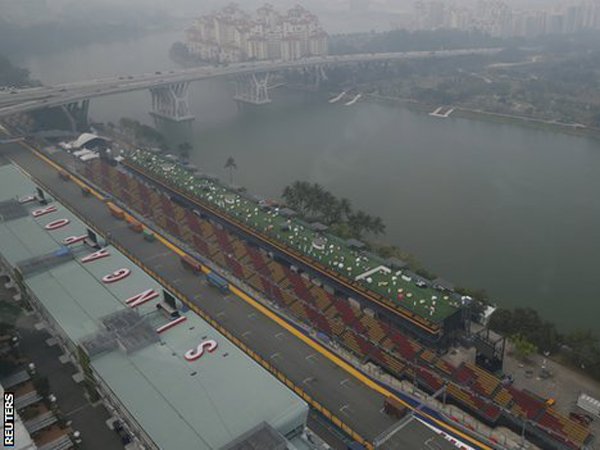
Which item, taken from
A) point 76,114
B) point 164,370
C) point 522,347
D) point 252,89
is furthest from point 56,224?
point 252,89

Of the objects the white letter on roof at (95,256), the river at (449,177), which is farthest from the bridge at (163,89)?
the white letter on roof at (95,256)

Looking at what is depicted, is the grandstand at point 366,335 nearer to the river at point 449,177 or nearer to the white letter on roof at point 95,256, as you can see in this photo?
the white letter on roof at point 95,256

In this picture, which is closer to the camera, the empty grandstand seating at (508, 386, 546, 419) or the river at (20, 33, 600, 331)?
the empty grandstand seating at (508, 386, 546, 419)

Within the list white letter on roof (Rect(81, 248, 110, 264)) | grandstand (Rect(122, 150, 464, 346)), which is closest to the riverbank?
grandstand (Rect(122, 150, 464, 346))

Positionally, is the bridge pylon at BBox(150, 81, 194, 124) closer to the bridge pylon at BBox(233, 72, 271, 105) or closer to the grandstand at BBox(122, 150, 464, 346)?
the bridge pylon at BBox(233, 72, 271, 105)

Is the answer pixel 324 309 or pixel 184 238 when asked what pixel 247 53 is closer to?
pixel 184 238

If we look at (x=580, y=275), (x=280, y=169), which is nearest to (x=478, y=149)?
(x=280, y=169)

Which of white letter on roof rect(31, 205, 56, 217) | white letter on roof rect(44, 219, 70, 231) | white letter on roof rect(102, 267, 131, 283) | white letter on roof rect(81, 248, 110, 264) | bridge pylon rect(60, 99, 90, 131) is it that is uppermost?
bridge pylon rect(60, 99, 90, 131)
